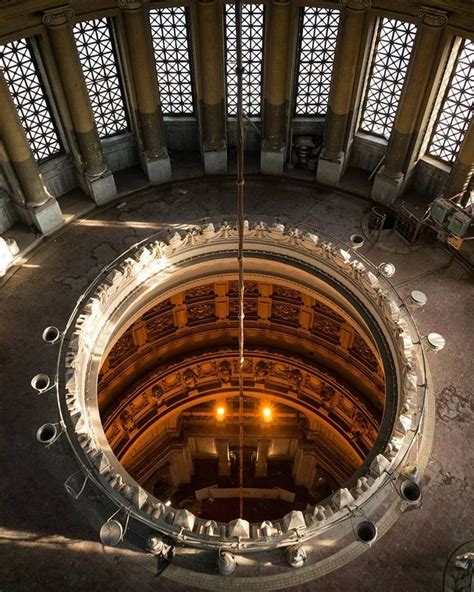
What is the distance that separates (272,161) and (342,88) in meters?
4.42

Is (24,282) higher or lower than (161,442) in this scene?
higher

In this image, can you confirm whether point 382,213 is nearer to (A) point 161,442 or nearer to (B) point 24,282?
(B) point 24,282

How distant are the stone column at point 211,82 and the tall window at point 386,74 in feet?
20.2

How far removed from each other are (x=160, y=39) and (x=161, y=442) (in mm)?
20898

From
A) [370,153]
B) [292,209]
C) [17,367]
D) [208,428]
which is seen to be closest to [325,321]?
[292,209]

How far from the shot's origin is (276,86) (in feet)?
72.9

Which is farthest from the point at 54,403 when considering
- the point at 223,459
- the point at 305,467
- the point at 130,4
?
the point at 305,467

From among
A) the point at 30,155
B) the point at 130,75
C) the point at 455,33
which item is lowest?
the point at 30,155

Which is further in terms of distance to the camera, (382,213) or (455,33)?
(382,213)

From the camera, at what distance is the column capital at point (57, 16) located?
18.2 metres

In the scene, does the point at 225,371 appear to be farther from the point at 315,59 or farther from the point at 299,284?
the point at 315,59

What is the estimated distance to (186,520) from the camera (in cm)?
1365

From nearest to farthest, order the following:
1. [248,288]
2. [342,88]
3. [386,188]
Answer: [342,88] < [386,188] < [248,288]

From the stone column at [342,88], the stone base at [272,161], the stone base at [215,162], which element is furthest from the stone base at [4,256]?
the stone column at [342,88]
